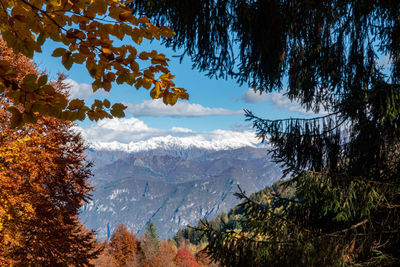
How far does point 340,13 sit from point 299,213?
3647 mm

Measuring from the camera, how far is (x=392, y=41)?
4016mm

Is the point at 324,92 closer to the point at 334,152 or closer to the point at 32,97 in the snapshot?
the point at 334,152

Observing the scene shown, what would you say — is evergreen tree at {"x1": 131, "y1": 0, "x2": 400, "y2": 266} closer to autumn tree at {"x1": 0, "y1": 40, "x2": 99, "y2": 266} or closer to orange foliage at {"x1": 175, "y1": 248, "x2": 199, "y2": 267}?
autumn tree at {"x1": 0, "y1": 40, "x2": 99, "y2": 266}

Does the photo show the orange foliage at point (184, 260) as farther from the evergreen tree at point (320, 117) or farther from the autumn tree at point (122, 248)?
the evergreen tree at point (320, 117)

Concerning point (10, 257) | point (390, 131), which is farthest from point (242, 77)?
point (10, 257)

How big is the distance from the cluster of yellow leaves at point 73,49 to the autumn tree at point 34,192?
7094 mm

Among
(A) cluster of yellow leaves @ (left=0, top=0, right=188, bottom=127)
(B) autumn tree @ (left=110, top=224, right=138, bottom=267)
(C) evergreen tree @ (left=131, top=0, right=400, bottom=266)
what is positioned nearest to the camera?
(A) cluster of yellow leaves @ (left=0, top=0, right=188, bottom=127)

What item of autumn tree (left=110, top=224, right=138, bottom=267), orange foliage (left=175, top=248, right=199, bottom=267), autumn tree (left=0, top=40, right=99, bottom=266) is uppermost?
autumn tree (left=0, top=40, right=99, bottom=266)

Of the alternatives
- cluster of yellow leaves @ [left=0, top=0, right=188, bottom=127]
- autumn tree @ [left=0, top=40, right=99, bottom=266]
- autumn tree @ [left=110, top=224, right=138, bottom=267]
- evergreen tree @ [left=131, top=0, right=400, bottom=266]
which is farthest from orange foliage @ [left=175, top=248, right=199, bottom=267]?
cluster of yellow leaves @ [left=0, top=0, right=188, bottom=127]

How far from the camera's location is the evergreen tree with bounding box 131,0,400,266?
140 inches

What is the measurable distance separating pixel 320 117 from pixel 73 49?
13.2ft

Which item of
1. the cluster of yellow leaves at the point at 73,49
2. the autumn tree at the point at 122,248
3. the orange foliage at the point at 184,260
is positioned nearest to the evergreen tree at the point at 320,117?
the cluster of yellow leaves at the point at 73,49

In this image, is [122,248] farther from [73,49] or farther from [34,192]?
[73,49]

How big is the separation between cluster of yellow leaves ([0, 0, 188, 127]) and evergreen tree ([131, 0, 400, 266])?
195 centimetres
